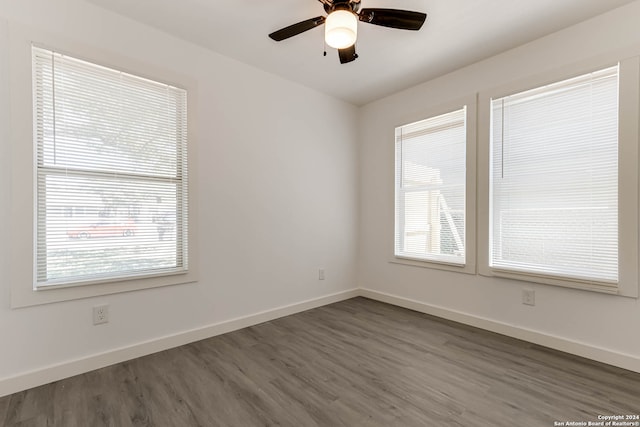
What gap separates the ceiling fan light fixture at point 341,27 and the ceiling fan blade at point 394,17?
0.16 meters

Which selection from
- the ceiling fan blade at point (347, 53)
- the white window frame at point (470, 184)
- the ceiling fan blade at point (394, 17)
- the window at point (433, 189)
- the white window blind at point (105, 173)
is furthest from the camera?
the window at point (433, 189)

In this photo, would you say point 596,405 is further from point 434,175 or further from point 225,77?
point 225,77

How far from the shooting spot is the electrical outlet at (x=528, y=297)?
2615mm

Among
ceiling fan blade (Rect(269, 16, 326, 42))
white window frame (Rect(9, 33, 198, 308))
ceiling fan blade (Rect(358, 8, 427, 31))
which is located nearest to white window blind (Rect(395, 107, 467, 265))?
ceiling fan blade (Rect(358, 8, 427, 31))

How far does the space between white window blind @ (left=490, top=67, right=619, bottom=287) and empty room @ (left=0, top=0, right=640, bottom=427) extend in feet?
0.05

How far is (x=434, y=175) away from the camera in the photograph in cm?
339

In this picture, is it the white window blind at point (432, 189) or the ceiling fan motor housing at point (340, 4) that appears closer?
the ceiling fan motor housing at point (340, 4)

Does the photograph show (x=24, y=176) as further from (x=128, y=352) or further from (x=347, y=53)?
(x=347, y=53)

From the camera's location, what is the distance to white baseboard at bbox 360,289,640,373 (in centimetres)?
219

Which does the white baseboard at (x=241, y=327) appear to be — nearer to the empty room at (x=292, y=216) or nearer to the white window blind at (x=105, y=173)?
the empty room at (x=292, y=216)

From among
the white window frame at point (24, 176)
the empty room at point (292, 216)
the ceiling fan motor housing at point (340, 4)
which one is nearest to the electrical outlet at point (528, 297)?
the empty room at point (292, 216)

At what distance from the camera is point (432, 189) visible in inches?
134

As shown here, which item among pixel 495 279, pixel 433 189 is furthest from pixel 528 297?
pixel 433 189

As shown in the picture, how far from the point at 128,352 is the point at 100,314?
38 centimetres
